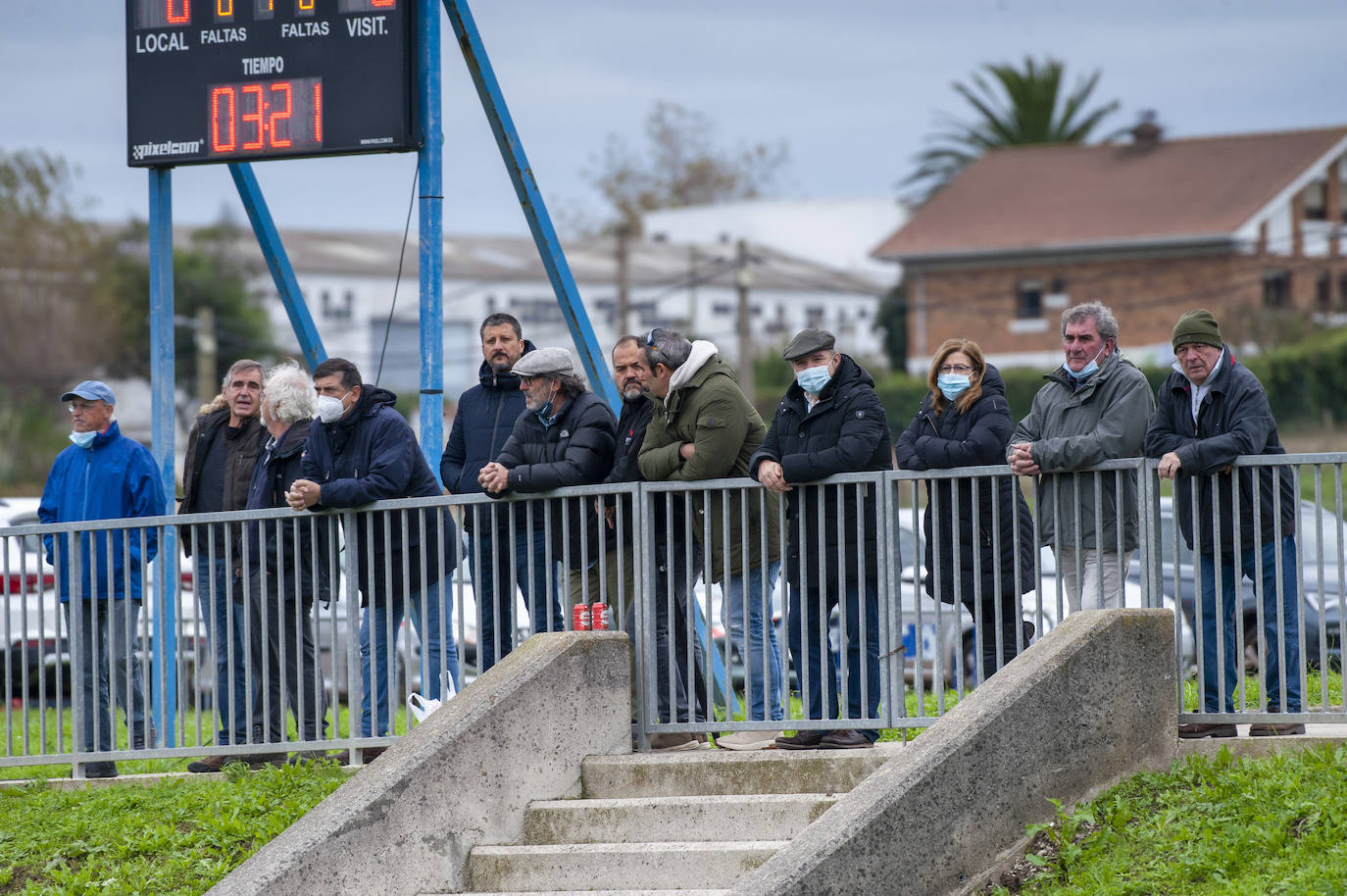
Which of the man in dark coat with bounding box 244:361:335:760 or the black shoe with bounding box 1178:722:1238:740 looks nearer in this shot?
the black shoe with bounding box 1178:722:1238:740

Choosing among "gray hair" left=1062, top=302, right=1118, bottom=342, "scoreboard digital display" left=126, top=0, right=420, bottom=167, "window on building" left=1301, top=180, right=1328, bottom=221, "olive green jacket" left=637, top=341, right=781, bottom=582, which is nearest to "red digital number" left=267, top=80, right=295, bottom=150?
"scoreboard digital display" left=126, top=0, right=420, bottom=167

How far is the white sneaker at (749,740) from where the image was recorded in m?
7.50

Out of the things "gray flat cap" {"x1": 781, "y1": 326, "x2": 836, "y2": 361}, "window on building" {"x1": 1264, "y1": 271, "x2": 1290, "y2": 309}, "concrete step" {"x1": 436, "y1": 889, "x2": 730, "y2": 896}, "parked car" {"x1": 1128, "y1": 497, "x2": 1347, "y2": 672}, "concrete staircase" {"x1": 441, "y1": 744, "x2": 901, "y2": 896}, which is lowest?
"concrete step" {"x1": 436, "y1": 889, "x2": 730, "y2": 896}

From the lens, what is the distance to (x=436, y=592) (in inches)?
319

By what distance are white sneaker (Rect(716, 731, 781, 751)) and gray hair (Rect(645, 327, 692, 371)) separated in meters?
1.70

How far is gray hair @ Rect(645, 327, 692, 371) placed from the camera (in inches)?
306

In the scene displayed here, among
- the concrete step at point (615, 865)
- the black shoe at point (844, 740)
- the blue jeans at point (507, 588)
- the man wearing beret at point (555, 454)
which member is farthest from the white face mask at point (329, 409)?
the black shoe at point (844, 740)

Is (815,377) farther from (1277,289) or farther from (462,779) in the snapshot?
(1277,289)

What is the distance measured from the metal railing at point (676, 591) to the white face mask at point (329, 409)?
50 centimetres

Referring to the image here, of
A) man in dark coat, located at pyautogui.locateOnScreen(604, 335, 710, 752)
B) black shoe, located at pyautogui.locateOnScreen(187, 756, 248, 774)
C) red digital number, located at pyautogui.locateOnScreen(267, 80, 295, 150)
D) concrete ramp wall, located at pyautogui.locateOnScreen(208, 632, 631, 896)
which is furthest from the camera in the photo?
red digital number, located at pyautogui.locateOnScreen(267, 80, 295, 150)

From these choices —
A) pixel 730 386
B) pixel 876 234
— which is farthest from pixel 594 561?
pixel 876 234

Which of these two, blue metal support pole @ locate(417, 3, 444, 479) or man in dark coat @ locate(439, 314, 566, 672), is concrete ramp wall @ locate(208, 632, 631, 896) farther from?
blue metal support pole @ locate(417, 3, 444, 479)

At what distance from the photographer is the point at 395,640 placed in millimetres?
7984

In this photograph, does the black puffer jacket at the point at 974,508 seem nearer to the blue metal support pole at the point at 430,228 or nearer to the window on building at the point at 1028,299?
the blue metal support pole at the point at 430,228
